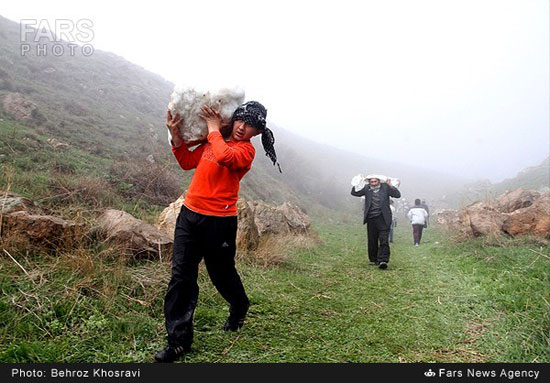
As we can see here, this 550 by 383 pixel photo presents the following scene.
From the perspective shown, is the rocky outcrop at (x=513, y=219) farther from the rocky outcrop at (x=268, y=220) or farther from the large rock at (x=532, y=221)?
the rocky outcrop at (x=268, y=220)

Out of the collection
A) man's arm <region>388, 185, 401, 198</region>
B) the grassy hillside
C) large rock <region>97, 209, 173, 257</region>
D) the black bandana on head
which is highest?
the grassy hillside

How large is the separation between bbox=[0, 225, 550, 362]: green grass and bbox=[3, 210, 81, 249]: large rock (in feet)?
0.76

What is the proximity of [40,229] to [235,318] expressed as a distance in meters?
2.41

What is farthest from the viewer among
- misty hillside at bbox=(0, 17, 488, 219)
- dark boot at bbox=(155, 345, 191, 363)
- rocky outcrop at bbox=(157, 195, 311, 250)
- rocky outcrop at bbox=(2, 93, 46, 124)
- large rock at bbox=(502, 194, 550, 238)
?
rocky outcrop at bbox=(2, 93, 46, 124)

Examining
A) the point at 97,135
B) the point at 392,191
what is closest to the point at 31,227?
the point at 392,191

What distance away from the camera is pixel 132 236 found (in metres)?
4.46

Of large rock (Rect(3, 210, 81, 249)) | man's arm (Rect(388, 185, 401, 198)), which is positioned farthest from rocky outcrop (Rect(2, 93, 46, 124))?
man's arm (Rect(388, 185, 401, 198))

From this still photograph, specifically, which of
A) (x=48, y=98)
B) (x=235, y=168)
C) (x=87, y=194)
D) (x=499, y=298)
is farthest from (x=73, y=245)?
(x=48, y=98)

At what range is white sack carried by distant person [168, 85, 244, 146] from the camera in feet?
9.23

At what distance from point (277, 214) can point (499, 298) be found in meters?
5.64

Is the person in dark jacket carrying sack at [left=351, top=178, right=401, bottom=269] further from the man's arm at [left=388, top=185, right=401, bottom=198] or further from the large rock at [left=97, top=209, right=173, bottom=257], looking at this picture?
the large rock at [left=97, top=209, right=173, bottom=257]

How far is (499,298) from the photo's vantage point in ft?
14.0

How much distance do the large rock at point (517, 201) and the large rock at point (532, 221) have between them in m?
2.27

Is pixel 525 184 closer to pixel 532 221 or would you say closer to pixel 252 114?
pixel 532 221
